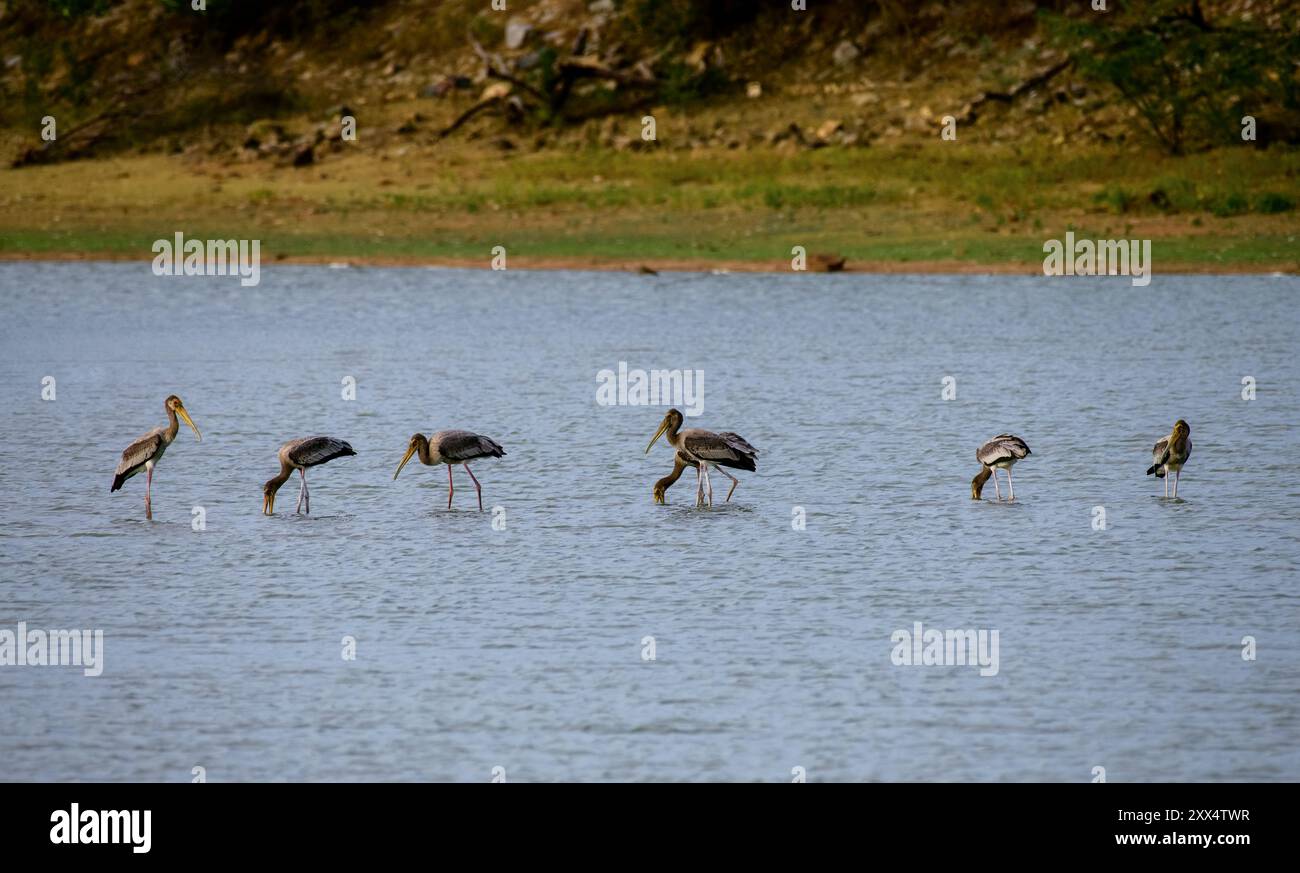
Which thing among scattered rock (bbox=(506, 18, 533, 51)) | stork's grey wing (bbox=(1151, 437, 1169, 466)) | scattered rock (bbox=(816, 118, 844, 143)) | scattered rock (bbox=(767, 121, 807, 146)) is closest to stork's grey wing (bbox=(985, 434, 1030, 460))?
stork's grey wing (bbox=(1151, 437, 1169, 466))

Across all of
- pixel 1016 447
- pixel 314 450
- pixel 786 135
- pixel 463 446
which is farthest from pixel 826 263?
pixel 314 450

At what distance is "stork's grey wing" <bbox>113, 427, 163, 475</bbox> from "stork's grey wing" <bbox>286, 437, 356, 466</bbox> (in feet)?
3.35

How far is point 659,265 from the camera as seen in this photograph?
33.6 metres

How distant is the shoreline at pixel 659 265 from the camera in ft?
106

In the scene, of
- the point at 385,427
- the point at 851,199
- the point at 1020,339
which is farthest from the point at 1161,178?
the point at 385,427

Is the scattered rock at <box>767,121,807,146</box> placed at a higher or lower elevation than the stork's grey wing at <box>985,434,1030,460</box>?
higher

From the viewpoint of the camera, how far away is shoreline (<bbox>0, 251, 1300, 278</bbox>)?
32.2 meters

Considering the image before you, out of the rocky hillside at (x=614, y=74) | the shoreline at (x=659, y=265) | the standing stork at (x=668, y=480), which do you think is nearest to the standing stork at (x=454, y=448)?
the standing stork at (x=668, y=480)

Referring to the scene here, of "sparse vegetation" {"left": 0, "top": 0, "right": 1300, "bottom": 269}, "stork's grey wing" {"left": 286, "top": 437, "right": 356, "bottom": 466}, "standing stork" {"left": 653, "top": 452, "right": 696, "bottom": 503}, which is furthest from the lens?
"sparse vegetation" {"left": 0, "top": 0, "right": 1300, "bottom": 269}

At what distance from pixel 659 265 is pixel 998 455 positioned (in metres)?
16.6

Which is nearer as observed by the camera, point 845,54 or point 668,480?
point 668,480

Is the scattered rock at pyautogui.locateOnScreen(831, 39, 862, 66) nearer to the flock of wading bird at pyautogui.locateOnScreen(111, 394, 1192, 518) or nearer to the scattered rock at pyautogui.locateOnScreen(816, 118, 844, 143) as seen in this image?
the scattered rock at pyautogui.locateOnScreen(816, 118, 844, 143)

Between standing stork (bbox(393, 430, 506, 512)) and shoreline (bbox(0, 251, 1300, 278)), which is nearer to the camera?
standing stork (bbox(393, 430, 506, 512))

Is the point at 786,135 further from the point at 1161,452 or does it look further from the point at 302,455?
the point at 302,455
